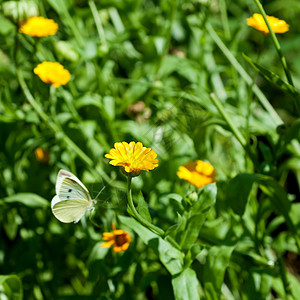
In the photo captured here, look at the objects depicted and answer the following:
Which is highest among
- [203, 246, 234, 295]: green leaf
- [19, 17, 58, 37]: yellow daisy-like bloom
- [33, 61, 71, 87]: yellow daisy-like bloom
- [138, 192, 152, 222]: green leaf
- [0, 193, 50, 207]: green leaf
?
[19, 17, 58, 37]: yellow daisy-like bloom

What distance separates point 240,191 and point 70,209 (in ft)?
1.23

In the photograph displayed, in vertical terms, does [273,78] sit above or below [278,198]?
above

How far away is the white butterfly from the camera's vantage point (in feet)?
2.93

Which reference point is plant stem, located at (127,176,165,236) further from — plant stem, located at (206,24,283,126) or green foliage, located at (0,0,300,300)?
plant stem, located at (206,24,283,126)

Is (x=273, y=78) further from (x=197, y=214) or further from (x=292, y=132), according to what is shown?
(x=197, y=214)

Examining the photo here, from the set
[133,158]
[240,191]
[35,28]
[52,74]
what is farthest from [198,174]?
[35,28]

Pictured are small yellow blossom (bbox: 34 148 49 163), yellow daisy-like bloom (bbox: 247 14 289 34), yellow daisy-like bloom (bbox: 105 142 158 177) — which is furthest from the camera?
small yellow blossom (bbox: 34 148 49 163)

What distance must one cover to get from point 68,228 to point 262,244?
586 millimetres

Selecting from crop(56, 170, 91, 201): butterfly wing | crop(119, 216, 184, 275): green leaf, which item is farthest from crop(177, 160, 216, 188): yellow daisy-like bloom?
crop(56, 170, 91, 201): butterfly wing

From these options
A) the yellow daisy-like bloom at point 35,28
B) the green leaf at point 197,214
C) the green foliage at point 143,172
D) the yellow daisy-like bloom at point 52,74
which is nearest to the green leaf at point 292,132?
the green foliage at point 143,172

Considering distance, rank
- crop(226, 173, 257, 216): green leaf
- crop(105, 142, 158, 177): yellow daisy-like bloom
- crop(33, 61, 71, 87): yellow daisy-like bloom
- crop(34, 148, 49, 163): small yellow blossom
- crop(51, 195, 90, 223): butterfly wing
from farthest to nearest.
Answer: crop(34, 148, 49, 163): small yellow blossom, crop(33, 61, 71, 87): yellow daisy-like bloom, crop(226, 173, 257, 216): green leaf, crop(51, 195, 90, 223): butterfly wing, crop(105, 142, 158, 177): yellow daisy-like bloom

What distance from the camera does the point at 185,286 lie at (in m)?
0.99

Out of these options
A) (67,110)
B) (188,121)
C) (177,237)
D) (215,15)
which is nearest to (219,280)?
(177,237)

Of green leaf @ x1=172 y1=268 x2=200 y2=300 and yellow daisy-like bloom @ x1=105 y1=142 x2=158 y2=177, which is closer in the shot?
yellow daisy-like bloom @ x1=105 y1=142 x2=158 y2=177
